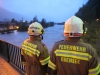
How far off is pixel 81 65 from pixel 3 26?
50871 mm

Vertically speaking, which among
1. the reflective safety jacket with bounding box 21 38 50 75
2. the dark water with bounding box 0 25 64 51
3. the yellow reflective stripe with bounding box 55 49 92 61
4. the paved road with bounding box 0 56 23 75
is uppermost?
the yellow reflective stripe with bounding box 55 49 92 61

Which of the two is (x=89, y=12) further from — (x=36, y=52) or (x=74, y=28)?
(x=74, y=28)

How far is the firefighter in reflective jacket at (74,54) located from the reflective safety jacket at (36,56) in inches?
19.7

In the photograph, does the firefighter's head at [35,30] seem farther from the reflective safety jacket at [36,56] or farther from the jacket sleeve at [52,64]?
the jacket sleeve at [52,64]

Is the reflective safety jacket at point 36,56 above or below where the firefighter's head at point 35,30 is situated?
below

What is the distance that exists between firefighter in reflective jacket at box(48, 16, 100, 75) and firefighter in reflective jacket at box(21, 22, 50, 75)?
0.51m

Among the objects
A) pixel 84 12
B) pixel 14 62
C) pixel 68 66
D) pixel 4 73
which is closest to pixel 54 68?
pixel 68 66

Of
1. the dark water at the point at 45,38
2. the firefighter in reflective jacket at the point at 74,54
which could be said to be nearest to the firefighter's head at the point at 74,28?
the firefighter in reflective jacket at the point at 74,54

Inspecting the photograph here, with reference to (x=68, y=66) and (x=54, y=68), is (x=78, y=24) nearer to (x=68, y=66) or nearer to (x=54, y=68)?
(x=68, y=66)

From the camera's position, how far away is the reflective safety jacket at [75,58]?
57.7 inches

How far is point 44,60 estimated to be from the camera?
2188mm

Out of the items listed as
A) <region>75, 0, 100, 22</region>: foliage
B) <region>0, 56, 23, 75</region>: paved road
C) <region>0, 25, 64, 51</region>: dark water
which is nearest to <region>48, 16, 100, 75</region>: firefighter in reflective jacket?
<region>0, 56, 23, 75</region>: paved road

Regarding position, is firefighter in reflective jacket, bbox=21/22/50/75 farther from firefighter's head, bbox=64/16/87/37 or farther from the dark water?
the dark water

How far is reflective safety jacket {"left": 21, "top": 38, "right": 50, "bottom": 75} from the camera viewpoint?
219 centimetres
